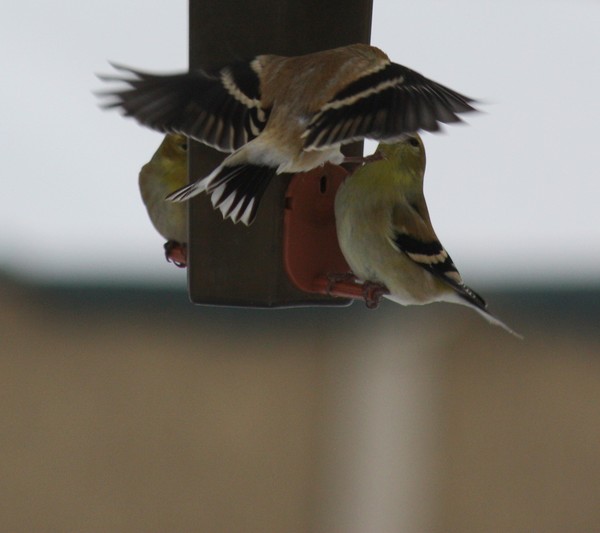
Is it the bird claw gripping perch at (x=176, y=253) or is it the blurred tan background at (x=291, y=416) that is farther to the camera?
the blurred tan background at (x=291, y=416)

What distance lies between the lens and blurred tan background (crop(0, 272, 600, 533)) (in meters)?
8.54

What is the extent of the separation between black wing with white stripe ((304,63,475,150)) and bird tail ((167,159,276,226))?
25cm

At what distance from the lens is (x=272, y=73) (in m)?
3.37

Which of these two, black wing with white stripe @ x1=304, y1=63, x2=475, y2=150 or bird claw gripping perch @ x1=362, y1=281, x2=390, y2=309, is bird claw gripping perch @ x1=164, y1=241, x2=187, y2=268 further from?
black wing with white stripe @ x1=304, y1=63, x2=475, y2=150

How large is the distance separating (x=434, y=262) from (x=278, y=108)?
0.83 metres

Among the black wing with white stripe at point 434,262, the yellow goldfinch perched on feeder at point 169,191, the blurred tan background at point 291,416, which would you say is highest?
the yellow goldfinch perched on feeder at point 169,191

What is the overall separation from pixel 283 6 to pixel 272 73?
1.06ft

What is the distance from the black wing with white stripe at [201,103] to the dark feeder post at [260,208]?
0.64 ft

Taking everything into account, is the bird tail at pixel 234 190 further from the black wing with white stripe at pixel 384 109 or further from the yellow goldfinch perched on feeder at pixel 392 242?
the yellow goldfinch perched on feeder at pixel 392 242

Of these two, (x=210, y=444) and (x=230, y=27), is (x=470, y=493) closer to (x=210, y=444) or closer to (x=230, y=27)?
(x=210, y=444)

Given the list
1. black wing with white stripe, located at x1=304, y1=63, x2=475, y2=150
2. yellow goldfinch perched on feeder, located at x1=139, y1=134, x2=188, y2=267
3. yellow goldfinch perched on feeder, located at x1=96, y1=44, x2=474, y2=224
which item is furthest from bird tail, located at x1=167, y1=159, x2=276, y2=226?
yellow goldfinch perched on feeder, located at x1=139, y1=134, x2=188, y2=267

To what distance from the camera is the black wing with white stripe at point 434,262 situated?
3.78m

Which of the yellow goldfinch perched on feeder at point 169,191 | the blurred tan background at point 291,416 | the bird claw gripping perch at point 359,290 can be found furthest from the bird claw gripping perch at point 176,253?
the blurred tan background at point 291,416

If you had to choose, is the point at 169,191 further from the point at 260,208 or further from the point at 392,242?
the point at 392,242
